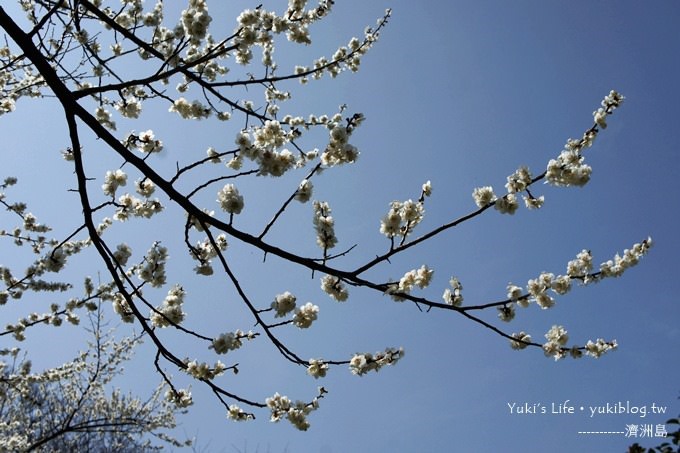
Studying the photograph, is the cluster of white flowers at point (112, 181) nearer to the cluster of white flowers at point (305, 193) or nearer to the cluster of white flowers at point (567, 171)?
the cluster of white flowers at point (305, 193)

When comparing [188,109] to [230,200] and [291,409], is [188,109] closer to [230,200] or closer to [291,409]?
[230,200]

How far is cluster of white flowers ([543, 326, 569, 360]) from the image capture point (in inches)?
155

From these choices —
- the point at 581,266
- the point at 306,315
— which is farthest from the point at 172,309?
the point at 581,266

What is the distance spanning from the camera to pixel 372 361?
152 inches

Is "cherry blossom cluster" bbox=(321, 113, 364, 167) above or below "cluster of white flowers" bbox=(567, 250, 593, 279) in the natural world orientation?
above

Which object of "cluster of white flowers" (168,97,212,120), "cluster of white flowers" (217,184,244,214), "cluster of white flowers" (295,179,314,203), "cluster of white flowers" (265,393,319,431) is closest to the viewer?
"cluster of white flowers" (217,184,244,214)

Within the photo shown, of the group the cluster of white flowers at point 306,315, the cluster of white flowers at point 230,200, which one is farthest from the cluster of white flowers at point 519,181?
the cluster of white flowers at point 230,200

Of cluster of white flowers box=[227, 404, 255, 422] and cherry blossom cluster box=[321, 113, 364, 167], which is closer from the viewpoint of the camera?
cherry blossom cluster box=[321, 113, 364, 167]

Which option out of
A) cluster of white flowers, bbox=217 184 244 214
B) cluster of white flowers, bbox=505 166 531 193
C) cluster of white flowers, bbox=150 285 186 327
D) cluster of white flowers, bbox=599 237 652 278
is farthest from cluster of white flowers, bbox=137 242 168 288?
cluster of white flowers, bbox=599 237 652 278

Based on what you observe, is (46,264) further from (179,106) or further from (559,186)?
(559,186)

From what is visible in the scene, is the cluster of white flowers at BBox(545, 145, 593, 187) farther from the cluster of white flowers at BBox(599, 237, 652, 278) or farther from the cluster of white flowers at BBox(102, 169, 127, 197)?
the cluster of white flowers at BBox(102, 169, 127, 197)

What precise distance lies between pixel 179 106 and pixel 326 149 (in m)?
2.48

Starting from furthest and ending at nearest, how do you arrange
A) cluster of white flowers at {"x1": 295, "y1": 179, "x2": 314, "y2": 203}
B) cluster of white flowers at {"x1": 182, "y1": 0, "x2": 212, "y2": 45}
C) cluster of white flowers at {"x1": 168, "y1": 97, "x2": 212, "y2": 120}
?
1. cluster of white flowers at {"x1": 168, "y1": 97, "x2": 212, "y2": 120}
2. cluster of white flowers at {"x1": 182, "y1": 0, "x2": 212, "y2": 45}
3. cluster of white flowers at {"x1": 295, "y1": 179, "x2": 314, "y2": 203}

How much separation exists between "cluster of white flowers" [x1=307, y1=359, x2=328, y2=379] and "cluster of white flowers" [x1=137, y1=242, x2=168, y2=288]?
1.44 metres
